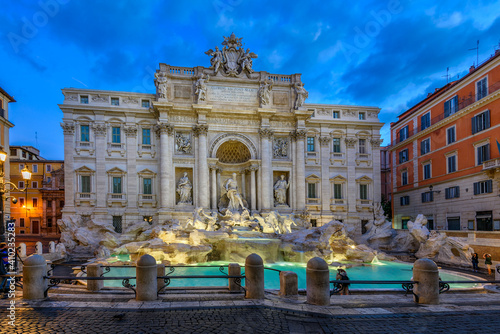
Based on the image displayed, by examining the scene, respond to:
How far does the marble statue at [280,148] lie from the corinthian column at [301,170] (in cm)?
116

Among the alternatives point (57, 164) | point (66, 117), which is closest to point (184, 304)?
point (66, 117)

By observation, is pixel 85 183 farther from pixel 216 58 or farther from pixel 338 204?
pixel 338 204

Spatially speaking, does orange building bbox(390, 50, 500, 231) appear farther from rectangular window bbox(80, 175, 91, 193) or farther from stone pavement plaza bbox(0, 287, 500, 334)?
rectangular window bbox(80, 175, 91, 193)

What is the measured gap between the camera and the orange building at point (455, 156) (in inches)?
910

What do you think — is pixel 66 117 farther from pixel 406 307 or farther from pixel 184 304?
pixel 406 307

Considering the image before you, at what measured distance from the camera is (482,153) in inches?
950

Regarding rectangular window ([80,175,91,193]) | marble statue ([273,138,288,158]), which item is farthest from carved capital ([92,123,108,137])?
marble statue ([273,138,288,158])

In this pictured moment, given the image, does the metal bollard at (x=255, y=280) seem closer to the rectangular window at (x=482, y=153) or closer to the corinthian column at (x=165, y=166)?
the corinthian column at (x=165, y=166)

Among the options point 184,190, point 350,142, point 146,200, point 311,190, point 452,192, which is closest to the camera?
point 452,192

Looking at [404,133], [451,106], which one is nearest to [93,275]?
[451,106]

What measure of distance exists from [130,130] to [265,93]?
12607 mm

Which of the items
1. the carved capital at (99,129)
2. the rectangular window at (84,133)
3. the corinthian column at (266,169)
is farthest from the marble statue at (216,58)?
the rectangular window at (84,133)

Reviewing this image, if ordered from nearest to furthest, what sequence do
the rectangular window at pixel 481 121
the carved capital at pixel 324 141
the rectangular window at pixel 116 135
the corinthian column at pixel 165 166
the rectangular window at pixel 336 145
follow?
the rectangular window at pixel 481 121
the corinthian column at pixel 165 166
the rectangular window at pixel 116 135
the carved capital at pixel 324 141
the rectangular window at pixel 336 145

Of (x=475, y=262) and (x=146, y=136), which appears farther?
(x=146, y=136)
